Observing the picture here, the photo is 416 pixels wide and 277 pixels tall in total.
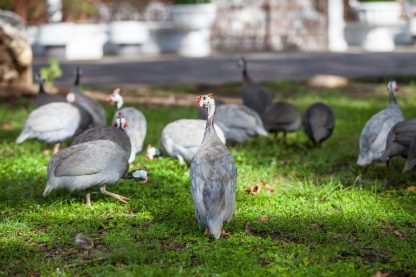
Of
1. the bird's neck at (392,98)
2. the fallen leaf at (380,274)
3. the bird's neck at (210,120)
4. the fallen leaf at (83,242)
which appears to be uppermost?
the bird's neck at (210,120)

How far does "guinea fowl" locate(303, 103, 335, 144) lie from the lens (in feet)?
26.6

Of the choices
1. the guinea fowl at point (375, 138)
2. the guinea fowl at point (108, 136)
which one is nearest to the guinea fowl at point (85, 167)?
the guinea fowl at point (108, 136)

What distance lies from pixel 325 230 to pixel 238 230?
60 centimetres

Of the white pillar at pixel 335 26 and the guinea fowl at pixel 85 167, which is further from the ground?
the white pillar at pixel 335 26

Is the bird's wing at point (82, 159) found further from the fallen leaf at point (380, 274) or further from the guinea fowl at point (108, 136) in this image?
the fallen leaf at point (380, 274)

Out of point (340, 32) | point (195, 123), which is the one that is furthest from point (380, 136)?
point (340, 32)

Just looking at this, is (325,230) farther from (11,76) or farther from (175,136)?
(11,76)

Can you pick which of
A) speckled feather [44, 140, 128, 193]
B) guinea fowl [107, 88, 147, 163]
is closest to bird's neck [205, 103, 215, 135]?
speckled feather [44, 140, 128, 193]

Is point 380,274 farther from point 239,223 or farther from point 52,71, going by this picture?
point 52,71

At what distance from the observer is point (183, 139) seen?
7172 mm

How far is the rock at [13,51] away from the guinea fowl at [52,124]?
14.3ft

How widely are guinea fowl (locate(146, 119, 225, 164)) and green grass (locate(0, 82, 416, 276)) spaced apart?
168mm

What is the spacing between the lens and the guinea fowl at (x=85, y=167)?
5.65 m

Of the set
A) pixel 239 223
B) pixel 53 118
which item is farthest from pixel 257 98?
pixel 239 223
